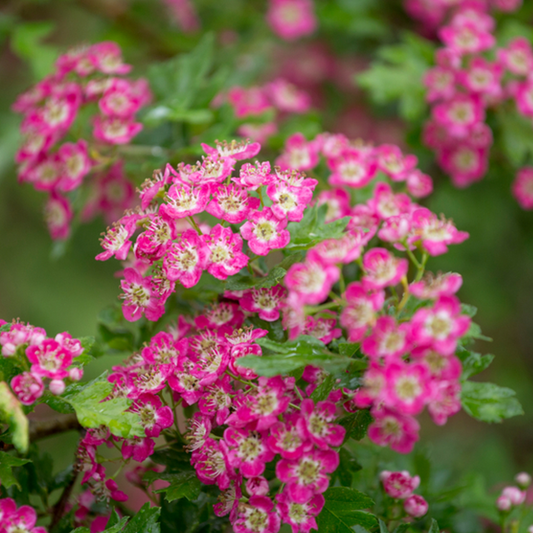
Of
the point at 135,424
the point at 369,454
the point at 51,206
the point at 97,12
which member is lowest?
the point at 369,454

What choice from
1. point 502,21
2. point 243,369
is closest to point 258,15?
point 502,21

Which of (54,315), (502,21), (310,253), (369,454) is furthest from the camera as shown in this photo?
(54,315)

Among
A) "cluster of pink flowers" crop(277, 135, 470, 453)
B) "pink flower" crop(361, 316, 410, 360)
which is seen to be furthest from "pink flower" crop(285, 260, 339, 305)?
"pink flower" crop(361, 316, 410, 360)

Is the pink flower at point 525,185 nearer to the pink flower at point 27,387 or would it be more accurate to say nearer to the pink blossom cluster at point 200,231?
the pink blossom cluster at point 200,231

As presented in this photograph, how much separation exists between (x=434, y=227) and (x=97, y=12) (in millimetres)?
2117

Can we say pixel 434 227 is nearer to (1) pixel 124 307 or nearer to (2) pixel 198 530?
(1) pixel 124 307

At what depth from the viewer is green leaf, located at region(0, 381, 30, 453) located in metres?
0.91

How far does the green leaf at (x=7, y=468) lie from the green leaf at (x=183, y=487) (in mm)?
256

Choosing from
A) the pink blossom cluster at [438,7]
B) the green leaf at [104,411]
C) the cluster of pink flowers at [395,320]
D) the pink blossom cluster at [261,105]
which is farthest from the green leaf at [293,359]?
the pink blossom cluster at [438,7]

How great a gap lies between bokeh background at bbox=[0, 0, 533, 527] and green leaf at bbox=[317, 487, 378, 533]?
3.39 feet

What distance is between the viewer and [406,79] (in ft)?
7.07

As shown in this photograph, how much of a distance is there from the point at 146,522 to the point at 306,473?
1.12 feet

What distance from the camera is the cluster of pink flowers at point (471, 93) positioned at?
6.28 feet

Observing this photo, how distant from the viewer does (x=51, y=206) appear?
1.84 m
